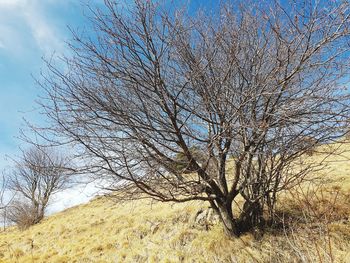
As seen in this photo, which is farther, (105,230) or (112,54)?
(105,230)

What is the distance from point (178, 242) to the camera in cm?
616

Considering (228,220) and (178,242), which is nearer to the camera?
(228,220)

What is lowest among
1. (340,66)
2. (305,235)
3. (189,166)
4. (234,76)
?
(305,235)

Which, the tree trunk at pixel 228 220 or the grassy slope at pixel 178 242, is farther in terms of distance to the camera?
the tree trunk at pixel 228 220

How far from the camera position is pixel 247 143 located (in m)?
4.76

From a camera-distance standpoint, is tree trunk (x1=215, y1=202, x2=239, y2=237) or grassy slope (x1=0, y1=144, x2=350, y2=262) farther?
tree trunk (x1=215, y1=202, x2=239, y2=237)

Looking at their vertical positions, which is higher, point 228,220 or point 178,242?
point 228,220

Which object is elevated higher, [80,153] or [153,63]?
[153,63]

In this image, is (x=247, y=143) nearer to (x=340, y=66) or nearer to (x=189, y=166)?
(x=189, y=166)

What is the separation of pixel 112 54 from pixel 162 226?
458 centimetres

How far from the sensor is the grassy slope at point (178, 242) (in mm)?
4516

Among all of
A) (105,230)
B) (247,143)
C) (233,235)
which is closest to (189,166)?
(247,143)

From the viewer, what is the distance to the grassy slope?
14.8 feet

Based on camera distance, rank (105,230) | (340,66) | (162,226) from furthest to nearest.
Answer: (105,230) < (162,226) < (340,66)
